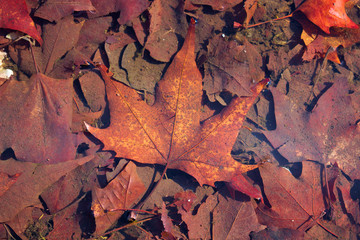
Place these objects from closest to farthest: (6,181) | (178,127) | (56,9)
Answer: (6,181) → (178,127) → (56,9)

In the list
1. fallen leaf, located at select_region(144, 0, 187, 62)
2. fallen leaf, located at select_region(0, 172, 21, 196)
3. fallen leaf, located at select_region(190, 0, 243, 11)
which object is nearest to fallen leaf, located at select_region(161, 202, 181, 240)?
fallen leaf, located at select_region(0, 172, 21, 196)

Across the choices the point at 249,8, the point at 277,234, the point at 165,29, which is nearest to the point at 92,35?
the point at 165,29

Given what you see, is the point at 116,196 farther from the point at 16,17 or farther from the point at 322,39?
the point at 322,39

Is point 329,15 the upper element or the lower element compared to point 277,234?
upper

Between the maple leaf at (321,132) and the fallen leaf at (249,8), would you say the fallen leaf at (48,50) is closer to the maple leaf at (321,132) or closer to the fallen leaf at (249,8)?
the fallen leaf at (249,8)

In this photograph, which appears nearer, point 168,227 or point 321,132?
point 168,227

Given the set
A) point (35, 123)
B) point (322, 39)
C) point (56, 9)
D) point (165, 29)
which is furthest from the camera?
point (322, 39)

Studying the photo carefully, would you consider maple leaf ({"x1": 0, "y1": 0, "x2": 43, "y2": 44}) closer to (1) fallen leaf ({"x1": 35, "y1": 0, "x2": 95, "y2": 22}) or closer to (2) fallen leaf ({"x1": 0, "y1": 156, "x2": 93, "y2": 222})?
(1) fallen leaf ({"x1": 35, "y1": 0, "x2": 95, "y2": 22})

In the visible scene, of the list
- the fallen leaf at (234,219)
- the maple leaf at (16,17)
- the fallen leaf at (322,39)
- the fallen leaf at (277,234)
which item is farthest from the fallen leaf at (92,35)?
the fallen leaf at (277,234)

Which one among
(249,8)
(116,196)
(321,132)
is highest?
(249,8)
